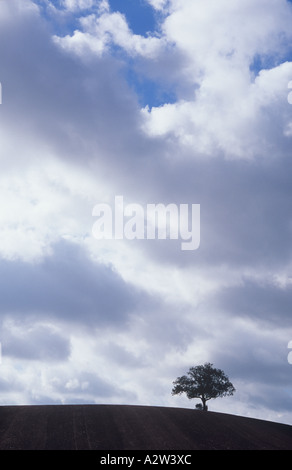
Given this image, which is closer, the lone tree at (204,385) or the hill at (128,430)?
the hill at (128,430)

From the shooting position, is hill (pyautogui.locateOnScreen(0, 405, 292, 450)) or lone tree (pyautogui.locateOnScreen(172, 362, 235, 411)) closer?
hill (pyautogui.locateOnScreen(0, 405, 292, 450))

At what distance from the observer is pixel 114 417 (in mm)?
53469

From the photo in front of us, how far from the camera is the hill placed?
40.8 meters

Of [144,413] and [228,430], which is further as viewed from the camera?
[144,413]

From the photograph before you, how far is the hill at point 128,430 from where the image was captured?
4084cm

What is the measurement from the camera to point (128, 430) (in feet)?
153

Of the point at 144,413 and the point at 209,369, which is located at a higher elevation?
the point at 209,369

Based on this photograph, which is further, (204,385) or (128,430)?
(204,385)
